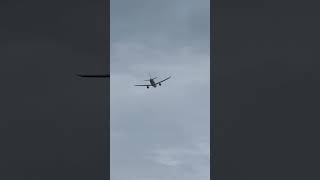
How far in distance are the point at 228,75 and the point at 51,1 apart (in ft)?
160

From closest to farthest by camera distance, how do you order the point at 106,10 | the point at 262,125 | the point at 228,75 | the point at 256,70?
1. the point at 228,75
2. the point at 262,125
3. the point at 256,70
4. the point at 106,10

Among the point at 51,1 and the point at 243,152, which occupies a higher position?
the point at 51,1

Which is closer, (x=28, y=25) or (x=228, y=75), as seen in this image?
(x=228, y=75)

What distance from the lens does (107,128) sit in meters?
122

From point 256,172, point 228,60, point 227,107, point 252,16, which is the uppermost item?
point 252,16

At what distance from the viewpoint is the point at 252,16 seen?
427 ft

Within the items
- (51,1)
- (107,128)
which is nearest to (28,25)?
(51,1)

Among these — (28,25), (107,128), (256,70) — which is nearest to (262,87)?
(256,70)

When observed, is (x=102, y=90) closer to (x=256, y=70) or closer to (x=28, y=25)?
(x=28, y=25)

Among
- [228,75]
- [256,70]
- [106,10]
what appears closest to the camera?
[228,75]

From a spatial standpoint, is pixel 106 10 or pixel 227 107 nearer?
pixel 227 107

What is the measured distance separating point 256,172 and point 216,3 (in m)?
28.1

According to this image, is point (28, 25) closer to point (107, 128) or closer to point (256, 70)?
point (107, 128)

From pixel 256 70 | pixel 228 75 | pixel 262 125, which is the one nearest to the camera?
pixel 228 75
